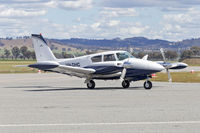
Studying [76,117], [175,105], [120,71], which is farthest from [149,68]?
[76,117]

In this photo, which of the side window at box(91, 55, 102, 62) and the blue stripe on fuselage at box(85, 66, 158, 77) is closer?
the blue stripe on fuselage at box(85, 66, 158, 77)

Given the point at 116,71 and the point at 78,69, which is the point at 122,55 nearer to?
the point at 116,71

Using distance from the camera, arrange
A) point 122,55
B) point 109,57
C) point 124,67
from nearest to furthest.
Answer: point 124,67
point 122,55
point 109,57

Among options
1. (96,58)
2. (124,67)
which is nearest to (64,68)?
(96,58)

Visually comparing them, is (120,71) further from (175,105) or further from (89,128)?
(89,128)

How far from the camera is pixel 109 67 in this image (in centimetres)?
2767

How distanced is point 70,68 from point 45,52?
3.21m

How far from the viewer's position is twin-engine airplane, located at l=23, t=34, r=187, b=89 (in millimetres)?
27031

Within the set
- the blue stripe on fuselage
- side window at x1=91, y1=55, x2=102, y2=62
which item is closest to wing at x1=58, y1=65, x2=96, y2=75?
the blue stripe on fuselage

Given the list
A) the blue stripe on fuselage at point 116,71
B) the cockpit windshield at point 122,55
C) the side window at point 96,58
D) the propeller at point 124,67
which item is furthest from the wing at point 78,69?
the propeller at point 124,67

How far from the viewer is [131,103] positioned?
17641 millimetres

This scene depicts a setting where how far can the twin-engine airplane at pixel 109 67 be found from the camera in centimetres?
2703

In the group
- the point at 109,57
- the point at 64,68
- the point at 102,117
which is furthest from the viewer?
the point at 64,68

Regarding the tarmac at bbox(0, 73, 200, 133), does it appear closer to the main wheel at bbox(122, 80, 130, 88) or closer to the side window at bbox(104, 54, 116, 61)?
the side window at bbox(104, 54, 116, 61)
